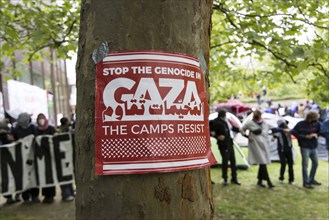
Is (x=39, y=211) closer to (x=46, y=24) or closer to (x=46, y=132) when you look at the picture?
(x=46, y=132)

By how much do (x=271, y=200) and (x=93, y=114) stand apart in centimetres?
673

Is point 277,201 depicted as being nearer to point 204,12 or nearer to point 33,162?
point 33,162

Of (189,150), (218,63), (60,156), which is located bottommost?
(60,156)

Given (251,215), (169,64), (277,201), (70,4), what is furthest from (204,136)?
(277,201)

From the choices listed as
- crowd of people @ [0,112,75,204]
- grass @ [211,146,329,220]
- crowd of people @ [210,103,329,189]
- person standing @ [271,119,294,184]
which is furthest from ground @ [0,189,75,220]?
person standing @ [271,119,294,184]

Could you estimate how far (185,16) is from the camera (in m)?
1.38

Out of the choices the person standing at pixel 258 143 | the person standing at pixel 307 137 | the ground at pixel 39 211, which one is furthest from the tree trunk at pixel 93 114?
the person standing at pixel 307 137

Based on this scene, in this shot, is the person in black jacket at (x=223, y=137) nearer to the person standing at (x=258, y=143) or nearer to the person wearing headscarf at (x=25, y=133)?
the person standing at (x=258, y=143)

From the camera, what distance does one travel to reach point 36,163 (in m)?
7.00

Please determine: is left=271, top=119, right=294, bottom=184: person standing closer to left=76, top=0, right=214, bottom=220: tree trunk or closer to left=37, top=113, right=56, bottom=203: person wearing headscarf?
left=37, top=113, right=56, bottom=203: person wearing headscarf

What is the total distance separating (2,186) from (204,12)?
6453 mm

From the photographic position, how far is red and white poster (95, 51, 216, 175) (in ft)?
4.28

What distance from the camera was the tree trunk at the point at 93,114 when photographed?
1292 millimetres

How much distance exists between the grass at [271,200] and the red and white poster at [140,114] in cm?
531
